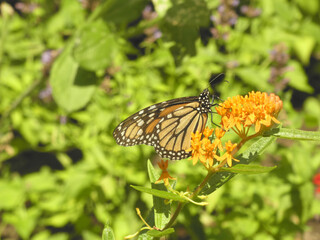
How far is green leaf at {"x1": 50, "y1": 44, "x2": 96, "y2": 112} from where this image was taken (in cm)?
139

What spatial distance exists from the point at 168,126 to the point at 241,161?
472mm

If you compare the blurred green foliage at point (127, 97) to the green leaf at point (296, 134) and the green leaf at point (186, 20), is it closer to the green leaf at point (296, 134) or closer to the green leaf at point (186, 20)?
the green leaf at point (186, 20)

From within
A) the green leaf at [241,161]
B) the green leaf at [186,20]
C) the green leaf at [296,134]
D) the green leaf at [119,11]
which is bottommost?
the green leaf at [241,161]

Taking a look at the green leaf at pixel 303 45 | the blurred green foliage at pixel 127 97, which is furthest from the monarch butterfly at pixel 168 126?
the green leaf at pixel 303 45

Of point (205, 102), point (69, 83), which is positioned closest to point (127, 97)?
point (69, 83)

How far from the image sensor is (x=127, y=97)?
2094 millimetres

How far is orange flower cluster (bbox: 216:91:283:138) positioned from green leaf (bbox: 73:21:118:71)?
1.94 ft

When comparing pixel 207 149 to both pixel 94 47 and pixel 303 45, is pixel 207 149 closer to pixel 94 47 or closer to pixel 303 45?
pixel 94 47

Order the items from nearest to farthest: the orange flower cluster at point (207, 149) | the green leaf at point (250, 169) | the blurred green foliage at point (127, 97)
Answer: the green leaf at point (250, 169) → the orange flower cluster at point (207, 149) → the blurred green foliage at point (127, 97)

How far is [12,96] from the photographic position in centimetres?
260

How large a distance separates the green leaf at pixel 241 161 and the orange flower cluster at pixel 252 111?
0.13 feet

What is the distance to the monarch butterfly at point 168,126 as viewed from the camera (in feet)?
3.76

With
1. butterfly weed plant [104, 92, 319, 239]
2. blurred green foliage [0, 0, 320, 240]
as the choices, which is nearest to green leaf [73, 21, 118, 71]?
blurred green foliage [0, 0, 320, 240]

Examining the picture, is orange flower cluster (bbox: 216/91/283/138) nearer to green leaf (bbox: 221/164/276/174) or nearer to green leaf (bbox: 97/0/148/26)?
green leaf (bbox: 221/164/276/174)
